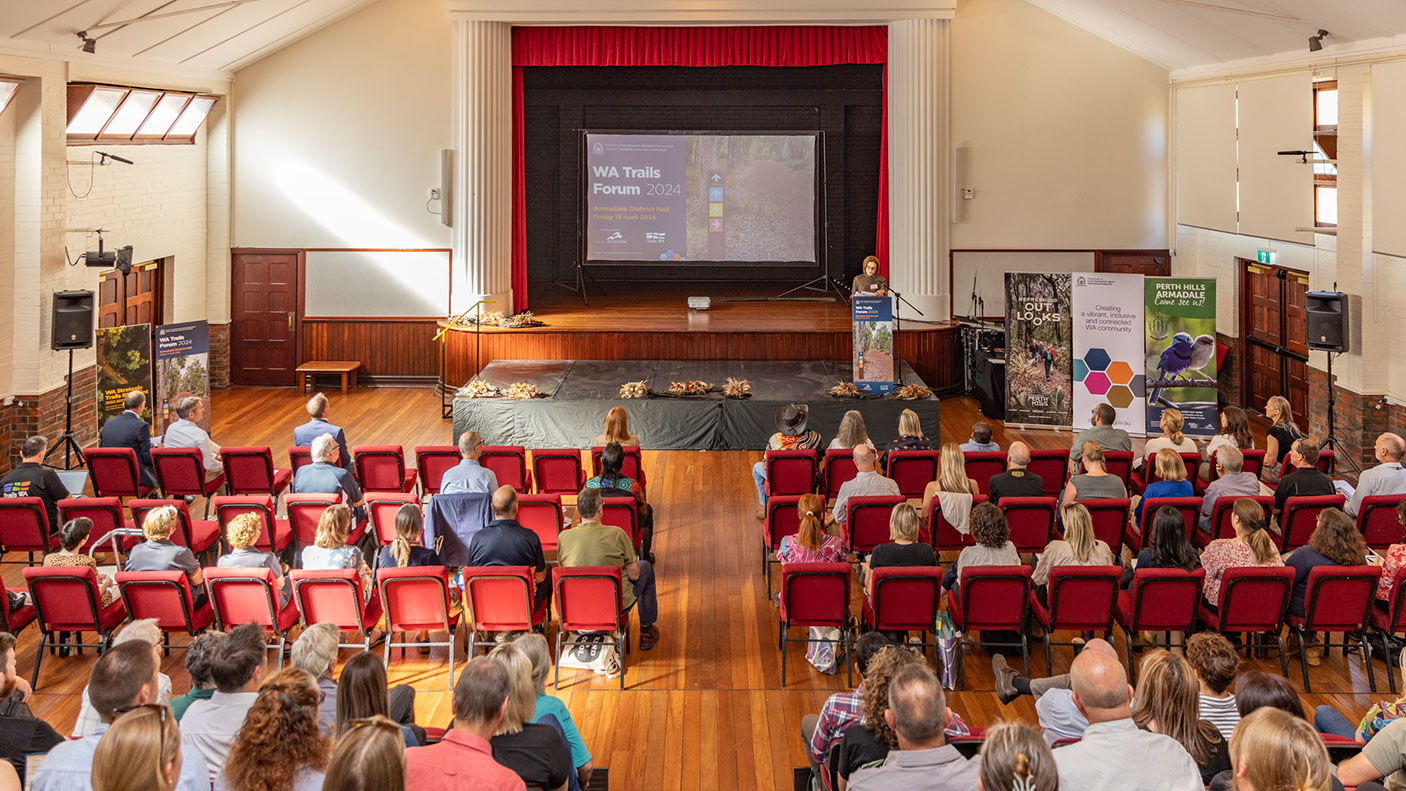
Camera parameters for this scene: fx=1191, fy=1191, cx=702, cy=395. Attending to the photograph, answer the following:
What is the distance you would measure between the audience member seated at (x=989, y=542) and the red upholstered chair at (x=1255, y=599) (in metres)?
1.06

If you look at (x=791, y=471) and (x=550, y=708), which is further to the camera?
(x=791, y=471)

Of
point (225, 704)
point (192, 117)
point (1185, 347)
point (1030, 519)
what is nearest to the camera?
point (225, 704)

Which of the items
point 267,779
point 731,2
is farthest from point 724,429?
point 267,779

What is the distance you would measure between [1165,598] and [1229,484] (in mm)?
1783

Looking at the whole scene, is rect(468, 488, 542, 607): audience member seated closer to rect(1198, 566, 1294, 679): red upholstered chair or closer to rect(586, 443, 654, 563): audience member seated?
rect(586, 443, 654, 563): audience member seated

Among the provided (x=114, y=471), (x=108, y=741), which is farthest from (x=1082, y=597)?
(x=114, y=471)

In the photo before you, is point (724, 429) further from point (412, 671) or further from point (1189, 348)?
point (412, 671)

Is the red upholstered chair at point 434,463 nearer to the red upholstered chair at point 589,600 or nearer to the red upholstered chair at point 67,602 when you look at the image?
the red upholstered chair at point 589,600

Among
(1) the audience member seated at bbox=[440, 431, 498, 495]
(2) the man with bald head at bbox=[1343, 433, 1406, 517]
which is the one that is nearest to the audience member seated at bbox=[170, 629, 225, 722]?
(1) the audience member seated at bbox=[440, 431, 498, 495]

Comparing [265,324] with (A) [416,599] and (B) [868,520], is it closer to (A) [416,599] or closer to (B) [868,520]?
(A) [416,599]

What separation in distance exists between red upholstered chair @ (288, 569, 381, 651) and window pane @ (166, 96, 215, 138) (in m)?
9.55

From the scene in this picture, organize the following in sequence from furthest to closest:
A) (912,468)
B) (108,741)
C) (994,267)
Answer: (994,267) → (912,468) → (108,741)

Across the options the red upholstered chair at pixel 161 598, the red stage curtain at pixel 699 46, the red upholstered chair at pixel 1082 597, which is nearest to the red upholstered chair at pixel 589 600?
the red upholstered chair at pixel 161 598

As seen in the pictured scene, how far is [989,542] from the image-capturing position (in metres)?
6.29
